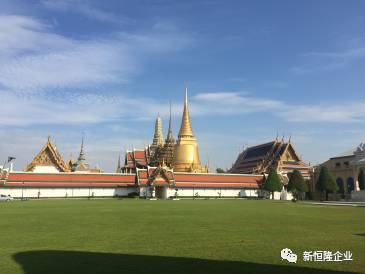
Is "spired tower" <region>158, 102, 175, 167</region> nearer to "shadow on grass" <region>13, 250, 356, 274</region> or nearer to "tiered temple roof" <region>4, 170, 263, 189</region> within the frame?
"tiered temple roof" <region>4, 170, 263, 189</region>

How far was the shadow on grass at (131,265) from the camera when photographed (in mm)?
9141

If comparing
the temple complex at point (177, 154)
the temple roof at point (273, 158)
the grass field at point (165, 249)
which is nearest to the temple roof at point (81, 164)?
the temple complex at point (177, 154)

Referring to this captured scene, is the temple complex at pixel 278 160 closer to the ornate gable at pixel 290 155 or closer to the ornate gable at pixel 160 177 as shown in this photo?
the ornate gable at pixel 290 155

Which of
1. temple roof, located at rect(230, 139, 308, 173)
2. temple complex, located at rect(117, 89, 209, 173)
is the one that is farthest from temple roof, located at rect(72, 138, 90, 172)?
temple roof, located at rect(230, 139, 308, 173)

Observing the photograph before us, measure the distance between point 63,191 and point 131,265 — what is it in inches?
2436

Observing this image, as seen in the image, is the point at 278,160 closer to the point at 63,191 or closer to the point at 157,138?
the point at 157,138

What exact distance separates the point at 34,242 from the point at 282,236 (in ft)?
28.2

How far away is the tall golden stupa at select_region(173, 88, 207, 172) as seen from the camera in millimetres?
97312

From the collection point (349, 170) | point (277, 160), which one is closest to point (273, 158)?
point (277, 160)

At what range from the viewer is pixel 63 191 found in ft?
224

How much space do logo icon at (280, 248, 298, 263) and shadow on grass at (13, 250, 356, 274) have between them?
2.18 ft

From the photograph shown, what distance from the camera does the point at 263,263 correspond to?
9.88 metres

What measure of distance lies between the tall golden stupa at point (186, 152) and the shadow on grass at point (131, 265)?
85378 mm

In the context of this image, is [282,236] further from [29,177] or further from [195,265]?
[29,177]
